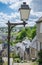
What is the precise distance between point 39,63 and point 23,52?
5.69ft

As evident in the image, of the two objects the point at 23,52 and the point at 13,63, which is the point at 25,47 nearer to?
the point at 23,52

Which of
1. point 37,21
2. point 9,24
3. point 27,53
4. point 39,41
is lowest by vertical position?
point 27,53

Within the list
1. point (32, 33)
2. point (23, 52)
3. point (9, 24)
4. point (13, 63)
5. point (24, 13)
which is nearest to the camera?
point (24, 13)

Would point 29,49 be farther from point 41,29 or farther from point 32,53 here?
point 41,29

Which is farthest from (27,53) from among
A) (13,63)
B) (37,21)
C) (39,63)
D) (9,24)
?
(9,24)

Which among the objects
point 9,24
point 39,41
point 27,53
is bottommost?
point 27,53

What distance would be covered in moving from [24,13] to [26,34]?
31.1ft

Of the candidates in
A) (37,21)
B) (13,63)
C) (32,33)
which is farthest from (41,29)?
(32,33)

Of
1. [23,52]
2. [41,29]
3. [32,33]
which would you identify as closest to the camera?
[41,29]

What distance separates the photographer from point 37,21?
8047 millimetres

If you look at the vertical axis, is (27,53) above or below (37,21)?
below

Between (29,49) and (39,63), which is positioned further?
(29,49)

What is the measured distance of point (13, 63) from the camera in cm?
593

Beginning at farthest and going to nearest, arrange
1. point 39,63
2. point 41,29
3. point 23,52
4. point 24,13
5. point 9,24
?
point 23,52, point 41,29, point 39,63, point 9,24, point 24,13
